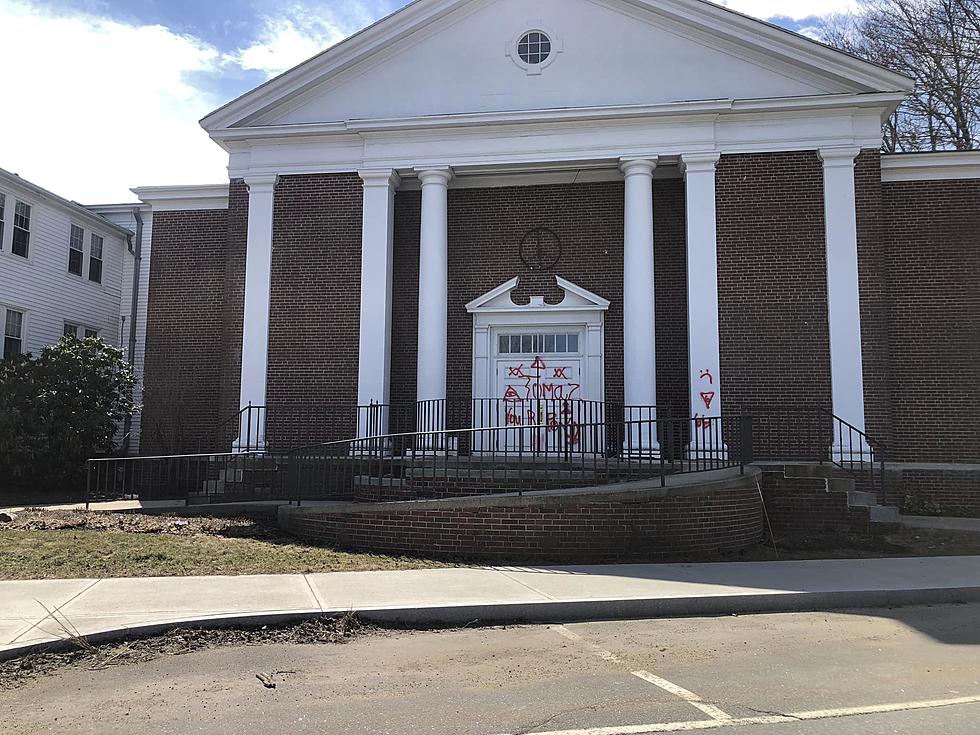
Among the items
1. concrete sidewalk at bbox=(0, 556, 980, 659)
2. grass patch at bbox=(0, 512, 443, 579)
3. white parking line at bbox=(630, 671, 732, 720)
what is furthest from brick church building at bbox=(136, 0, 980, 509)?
white parking line at bbox=(630, 671, 732, 720)

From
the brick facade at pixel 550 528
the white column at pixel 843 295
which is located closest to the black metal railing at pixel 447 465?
the brick facade at pixel 550 528

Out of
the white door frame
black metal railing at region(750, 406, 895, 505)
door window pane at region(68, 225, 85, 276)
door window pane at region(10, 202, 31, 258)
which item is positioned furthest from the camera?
door window pane at region(68, 225, 85, 276)

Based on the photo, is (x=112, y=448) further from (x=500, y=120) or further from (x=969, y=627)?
(x=969, y=627)

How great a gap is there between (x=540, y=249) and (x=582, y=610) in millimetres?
9932

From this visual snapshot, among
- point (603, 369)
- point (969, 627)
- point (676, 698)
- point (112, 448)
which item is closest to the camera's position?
point (676, 698)

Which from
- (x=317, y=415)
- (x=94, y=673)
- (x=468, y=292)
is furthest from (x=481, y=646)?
(x=468, y=292)

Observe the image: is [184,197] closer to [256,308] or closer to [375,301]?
[256,308]

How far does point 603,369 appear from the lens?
Answer: 15094 millimetres

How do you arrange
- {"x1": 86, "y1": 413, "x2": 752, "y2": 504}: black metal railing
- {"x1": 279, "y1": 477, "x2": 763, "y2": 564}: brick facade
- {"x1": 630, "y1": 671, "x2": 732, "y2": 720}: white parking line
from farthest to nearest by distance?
{"x1": 86, "y1": 413, "x2": 752, "y2": 504}: black metal railing, {"x1": 279, "y1": 477, "x2": 763, "y2": 564}: brick facade, {"x1": 630, "y1": 671, "x2": 732, "y2": 720}: white parking line

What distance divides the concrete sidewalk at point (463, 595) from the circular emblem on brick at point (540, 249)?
8141mm

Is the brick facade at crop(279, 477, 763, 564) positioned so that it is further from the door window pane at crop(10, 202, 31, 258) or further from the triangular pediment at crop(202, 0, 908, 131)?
the door window pane at crop(10, 202, 31, 258)

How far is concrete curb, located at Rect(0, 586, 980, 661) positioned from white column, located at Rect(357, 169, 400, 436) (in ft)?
25.8

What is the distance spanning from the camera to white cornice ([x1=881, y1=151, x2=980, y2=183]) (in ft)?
47.4

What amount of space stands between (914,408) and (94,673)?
1409 centimetres
